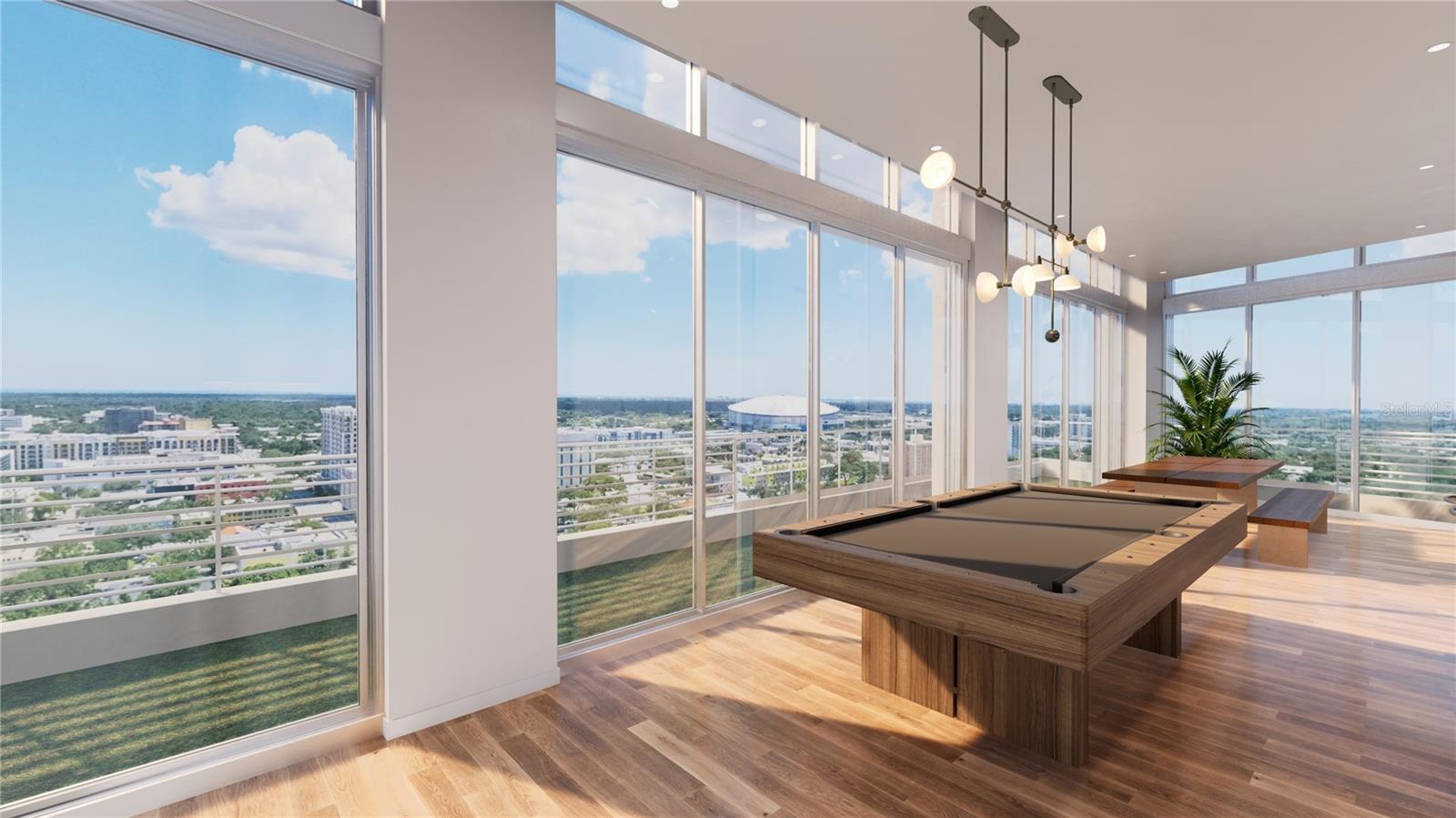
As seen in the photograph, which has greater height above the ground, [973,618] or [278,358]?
[278,358]

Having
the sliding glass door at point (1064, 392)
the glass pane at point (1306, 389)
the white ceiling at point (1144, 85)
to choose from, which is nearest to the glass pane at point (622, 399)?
the white ceiling at point (1144, 85)

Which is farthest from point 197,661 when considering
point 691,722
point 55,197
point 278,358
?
point 691,722

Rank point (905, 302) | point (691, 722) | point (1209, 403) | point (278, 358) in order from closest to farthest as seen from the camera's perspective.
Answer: point (278, 358)
point (691, 722)
point (905, 302)
point (1209, 403)

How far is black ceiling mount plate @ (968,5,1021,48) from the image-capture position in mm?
2620

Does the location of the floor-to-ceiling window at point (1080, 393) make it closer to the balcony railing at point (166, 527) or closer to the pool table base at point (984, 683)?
the pool table base at point (984, 683)

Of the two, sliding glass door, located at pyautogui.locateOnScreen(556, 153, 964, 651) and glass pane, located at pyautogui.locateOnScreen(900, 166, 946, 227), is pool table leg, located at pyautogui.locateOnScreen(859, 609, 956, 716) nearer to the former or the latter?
sliding glass door, located at pyautogui.locateOnScreen(556, 153, 964, 651)

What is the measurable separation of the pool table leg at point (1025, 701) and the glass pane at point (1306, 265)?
25.6 feet

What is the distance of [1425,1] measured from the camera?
8.66 ft

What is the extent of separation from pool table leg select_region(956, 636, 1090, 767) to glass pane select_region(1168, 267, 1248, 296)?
7.91 meters

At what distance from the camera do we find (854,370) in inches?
181

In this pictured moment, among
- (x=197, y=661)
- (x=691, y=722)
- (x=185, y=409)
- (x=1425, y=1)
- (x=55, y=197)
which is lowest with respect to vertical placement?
(x=691, y=722)

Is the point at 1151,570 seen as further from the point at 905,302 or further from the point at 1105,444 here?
the point at 1105,444

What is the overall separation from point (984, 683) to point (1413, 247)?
8122mm

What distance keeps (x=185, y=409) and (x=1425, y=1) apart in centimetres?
498
